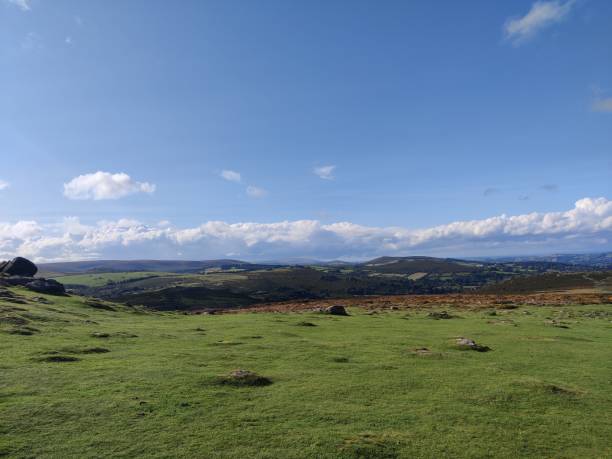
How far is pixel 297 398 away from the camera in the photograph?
16562 mm

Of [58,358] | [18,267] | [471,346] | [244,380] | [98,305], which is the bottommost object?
[471,346]

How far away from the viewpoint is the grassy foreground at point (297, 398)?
1257 centimetres

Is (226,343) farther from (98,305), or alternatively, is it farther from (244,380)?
(98,305)

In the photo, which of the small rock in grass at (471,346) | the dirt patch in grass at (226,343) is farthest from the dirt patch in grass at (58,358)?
the small rock in grass at (471,346)

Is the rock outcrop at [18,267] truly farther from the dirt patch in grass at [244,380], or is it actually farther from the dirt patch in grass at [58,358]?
the dirt patch in grass at [244,380]

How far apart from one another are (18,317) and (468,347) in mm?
32463

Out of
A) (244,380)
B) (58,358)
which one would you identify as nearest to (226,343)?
(58,358)

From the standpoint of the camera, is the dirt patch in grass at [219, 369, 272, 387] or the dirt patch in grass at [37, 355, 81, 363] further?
the dirt patch in grass at [37, 355, 81, 363]

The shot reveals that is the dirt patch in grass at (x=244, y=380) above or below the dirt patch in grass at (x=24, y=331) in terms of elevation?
below

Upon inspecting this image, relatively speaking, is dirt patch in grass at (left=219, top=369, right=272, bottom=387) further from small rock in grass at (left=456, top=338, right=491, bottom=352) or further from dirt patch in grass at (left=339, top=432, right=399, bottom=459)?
small rock in grass at (left=456, top=338, right=491, bottom=352)

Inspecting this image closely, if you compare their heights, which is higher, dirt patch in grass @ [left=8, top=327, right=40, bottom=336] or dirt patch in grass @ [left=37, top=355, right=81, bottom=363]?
dirt patch in grass @ [left=8, top=327, right=40, bottom=336]

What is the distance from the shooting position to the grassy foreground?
12570mm

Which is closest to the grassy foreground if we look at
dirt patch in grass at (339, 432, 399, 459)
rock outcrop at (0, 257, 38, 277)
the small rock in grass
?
dirt patch in grass at (339, 432, 399, 459)

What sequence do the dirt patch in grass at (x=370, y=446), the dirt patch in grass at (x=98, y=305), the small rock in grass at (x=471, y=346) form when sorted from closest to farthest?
the dirt patch in grass at (x=370, y=446) → the small rock in grass at (x=471, y=346) → the dirt patch in grass at (x=98, y=305)
